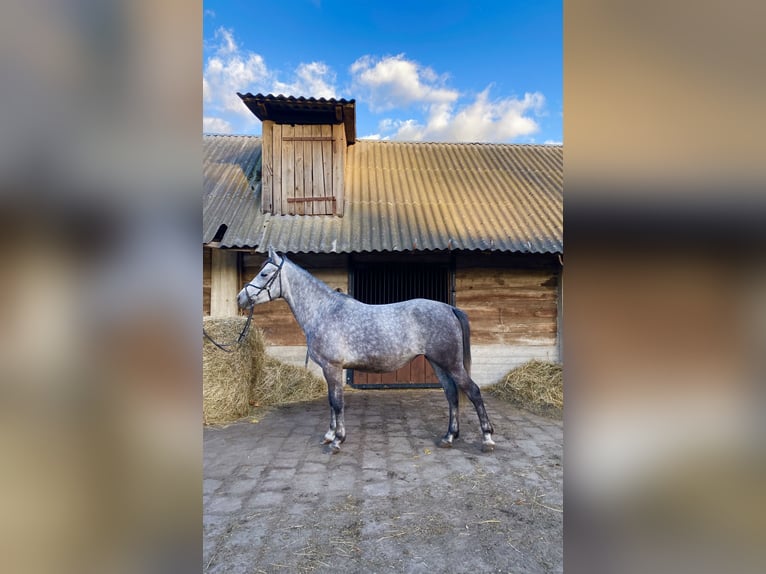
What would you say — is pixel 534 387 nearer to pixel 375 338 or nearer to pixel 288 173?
pixel 375 338

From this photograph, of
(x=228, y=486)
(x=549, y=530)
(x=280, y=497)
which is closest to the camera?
(x=549, y=530)

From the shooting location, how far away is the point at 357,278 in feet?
20.5

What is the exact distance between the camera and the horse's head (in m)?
3.76

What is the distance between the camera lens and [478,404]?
3.59 metres

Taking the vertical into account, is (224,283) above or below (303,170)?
below

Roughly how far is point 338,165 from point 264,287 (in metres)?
3.46

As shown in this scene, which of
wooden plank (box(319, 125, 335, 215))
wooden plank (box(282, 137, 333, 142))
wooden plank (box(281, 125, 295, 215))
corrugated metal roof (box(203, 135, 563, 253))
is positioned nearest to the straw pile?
corrugated metal roof (box(203, 135, 563, 253))

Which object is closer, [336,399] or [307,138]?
[336,399]

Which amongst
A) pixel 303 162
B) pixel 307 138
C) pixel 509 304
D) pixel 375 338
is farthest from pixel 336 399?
pixel 307 138
